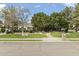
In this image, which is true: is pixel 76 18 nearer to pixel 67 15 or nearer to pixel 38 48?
pixel 67 15

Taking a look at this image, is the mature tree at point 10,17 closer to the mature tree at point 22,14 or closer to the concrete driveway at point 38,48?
the mature tree at point 22,14

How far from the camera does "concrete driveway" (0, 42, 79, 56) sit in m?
5.45

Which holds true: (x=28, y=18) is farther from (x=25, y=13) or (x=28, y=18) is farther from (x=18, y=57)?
(x=18, y=57)

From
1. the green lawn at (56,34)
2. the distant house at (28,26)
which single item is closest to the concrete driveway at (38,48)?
the green lawn at (56,34)

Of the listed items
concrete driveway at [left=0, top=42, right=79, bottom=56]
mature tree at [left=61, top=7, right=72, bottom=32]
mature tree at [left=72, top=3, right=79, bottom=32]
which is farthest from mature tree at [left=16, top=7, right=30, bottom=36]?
mature tree at [left=72, top=3, right=79, bottom=32]

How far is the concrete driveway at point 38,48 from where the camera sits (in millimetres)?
5449

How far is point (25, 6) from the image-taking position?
17.9 ft

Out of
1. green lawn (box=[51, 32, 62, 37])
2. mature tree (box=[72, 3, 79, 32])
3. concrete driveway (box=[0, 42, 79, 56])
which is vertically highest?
mature tree (box=[72, 3, 79, 32])

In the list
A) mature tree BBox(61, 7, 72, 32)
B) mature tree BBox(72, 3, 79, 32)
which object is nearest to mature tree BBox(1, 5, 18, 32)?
mature tree BBox(61, 7, 72, 32)

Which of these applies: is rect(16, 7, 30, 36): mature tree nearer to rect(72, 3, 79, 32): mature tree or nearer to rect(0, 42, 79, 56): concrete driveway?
rect(0, 42, 79, 56): concrete driveway

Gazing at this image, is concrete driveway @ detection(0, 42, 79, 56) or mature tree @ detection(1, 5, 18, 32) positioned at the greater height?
mature tree @ detection(1, 5, 18, 32)

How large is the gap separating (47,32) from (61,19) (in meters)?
0.29

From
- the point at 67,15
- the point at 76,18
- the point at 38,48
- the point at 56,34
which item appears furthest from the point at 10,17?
the point at 76,18

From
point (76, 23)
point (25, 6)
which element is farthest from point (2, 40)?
point (76, 23)
